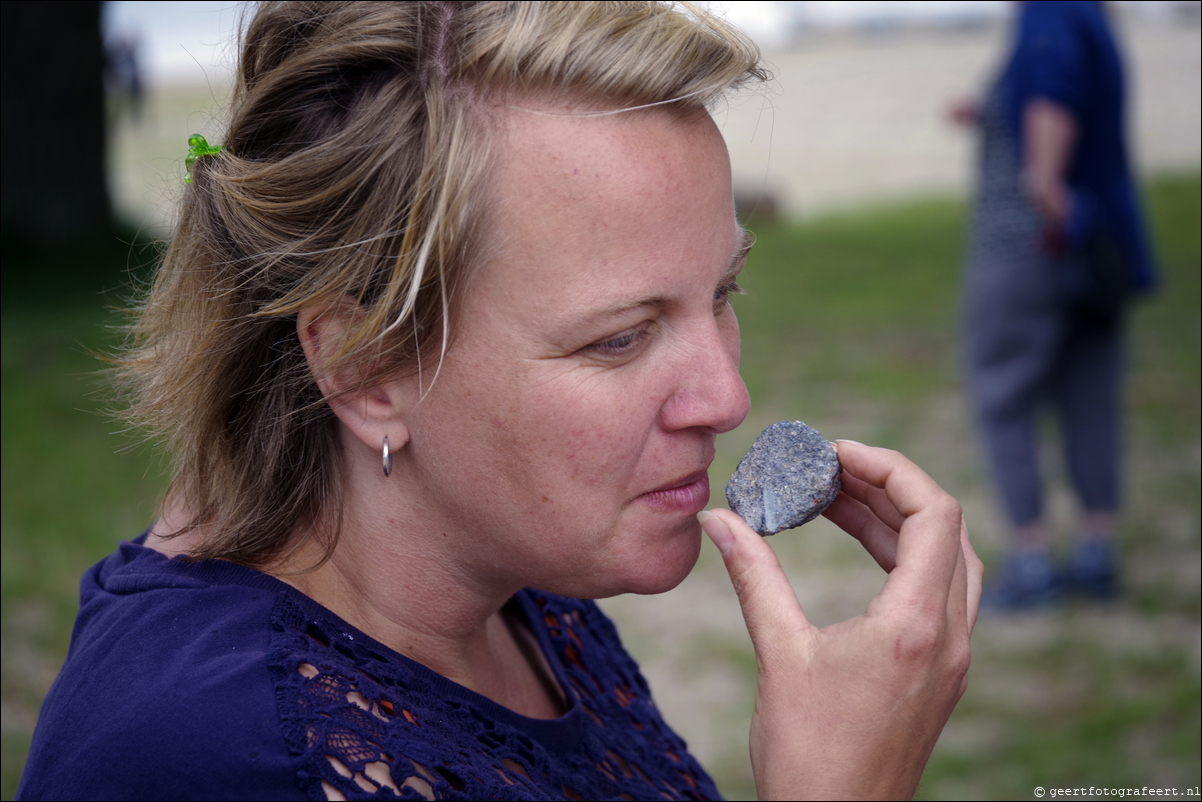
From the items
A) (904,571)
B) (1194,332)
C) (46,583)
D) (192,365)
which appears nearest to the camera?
(904,571)

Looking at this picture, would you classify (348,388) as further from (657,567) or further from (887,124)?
(887,124)

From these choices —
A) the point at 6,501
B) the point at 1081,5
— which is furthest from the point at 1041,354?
the point at 6,501

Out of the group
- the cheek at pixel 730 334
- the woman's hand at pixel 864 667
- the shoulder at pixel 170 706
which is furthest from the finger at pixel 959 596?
the shoulder at pixel 170 706

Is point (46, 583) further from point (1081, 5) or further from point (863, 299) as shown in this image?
point (863, 299)

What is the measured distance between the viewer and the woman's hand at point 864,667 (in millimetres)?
1372

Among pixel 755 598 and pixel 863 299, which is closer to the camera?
pixel 755 598

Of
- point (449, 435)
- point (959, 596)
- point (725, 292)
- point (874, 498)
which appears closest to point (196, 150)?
point (449, 435)

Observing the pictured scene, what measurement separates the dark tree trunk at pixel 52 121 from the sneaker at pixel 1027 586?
12105 mm

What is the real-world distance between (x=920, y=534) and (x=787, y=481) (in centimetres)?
35

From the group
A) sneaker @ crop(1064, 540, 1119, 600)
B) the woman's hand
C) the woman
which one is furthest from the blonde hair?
sneaker @ crop(1064, 540, 1119, 600)

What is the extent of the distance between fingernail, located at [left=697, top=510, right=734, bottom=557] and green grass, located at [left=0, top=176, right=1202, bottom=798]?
0.81 metres

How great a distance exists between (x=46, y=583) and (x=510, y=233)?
201 inches

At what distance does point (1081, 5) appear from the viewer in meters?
4.87

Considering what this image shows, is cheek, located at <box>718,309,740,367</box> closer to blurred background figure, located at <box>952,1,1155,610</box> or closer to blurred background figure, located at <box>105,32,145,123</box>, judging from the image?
blurred background figure, located at <box>952,1,1155,610</box>
